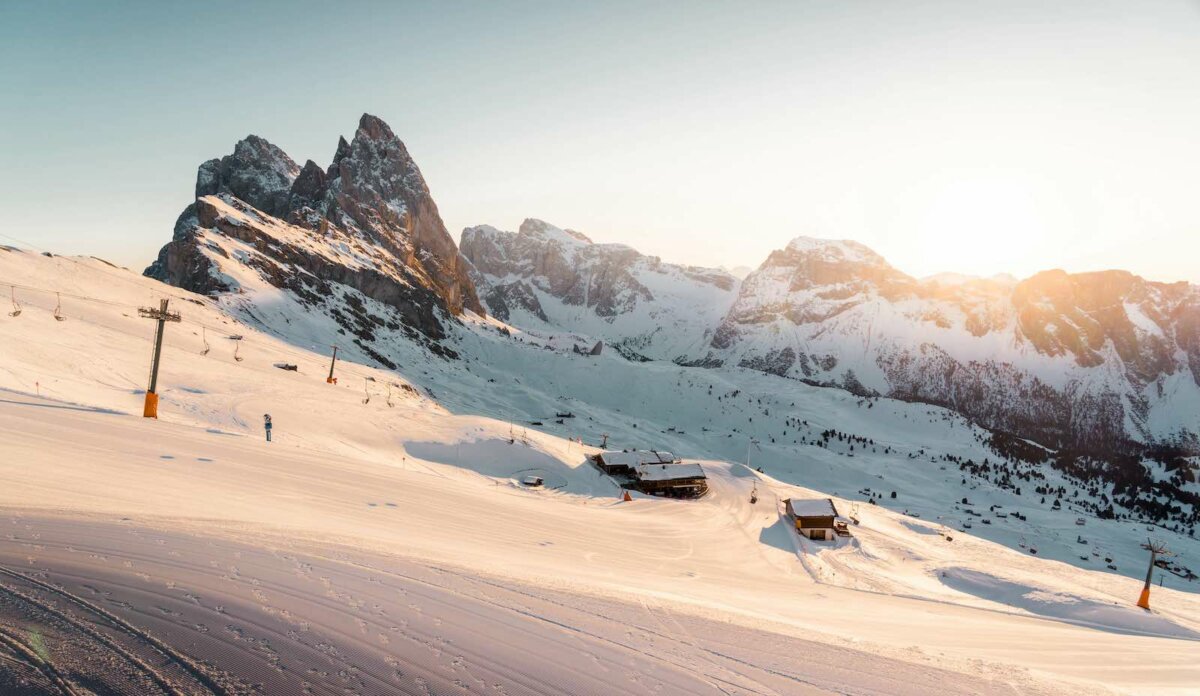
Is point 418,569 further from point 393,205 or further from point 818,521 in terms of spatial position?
point 393,205

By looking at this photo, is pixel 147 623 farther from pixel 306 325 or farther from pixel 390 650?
pixel 306 325

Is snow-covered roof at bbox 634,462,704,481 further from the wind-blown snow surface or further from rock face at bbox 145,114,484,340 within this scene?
rock face at bbox 145,114,484,340

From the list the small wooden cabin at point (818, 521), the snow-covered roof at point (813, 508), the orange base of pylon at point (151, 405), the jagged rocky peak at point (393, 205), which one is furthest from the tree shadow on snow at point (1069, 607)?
the jagged rocky peak at point (393, 205)

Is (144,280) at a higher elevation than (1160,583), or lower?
higher

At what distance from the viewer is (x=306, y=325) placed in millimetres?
75125

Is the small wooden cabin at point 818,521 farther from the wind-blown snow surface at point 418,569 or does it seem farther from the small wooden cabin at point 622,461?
the small wooden cabin at point 622,461

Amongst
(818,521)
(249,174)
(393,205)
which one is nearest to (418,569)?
(818,521)

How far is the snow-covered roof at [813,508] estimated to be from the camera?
38406 millimetres

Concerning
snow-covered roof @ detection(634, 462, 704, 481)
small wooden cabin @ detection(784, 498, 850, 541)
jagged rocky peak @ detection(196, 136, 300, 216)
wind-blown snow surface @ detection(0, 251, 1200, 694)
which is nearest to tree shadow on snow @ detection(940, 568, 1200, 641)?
wind-blown snow surface @ detection(0, 251, 1200, 694)

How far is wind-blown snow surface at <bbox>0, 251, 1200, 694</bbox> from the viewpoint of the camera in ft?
21.9

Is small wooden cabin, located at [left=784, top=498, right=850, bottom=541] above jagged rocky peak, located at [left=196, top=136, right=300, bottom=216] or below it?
below

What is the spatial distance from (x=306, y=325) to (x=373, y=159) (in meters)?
116

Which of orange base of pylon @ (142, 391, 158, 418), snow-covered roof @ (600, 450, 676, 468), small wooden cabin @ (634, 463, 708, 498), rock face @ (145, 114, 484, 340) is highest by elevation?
rock face @ (145, 114, 484, 340)

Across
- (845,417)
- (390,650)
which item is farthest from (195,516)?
(845,417)
